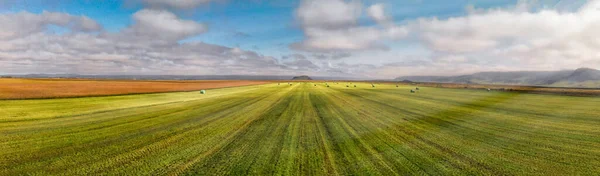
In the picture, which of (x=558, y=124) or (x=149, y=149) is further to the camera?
(x=558, y=124)

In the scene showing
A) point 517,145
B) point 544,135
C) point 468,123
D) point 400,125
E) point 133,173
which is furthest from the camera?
point 468,123

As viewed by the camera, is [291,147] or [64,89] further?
[64,89]

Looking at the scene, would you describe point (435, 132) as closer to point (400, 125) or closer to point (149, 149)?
point (400, 125)

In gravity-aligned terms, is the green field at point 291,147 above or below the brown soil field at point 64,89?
below

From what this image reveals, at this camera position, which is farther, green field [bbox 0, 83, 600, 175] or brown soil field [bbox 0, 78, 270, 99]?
brown soil field [bbox 0, 78, 270, 99]

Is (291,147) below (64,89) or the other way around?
below

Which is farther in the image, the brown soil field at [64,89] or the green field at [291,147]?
the brown soil field at [64,89]

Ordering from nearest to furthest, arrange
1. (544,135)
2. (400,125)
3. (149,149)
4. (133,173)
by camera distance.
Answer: (133,173), (149,149), (544,135), (400,125)

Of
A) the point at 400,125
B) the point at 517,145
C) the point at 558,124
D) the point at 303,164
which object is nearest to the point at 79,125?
the point at 303,164

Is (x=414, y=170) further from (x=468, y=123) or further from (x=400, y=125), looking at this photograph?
(x=468, y=123)

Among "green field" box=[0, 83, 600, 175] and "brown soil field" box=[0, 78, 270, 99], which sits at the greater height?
"brown soil field" box=[0, 78, 270, 99]
